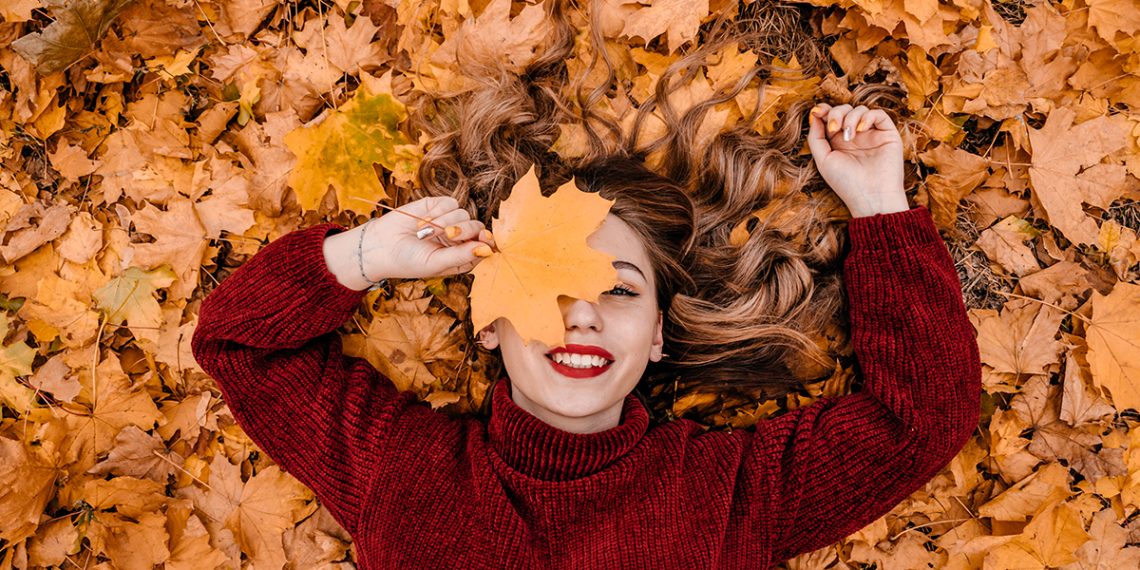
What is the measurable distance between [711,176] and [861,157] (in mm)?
472

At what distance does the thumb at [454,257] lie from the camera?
2.17m

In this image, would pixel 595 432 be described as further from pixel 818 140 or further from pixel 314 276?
pixel 818 140

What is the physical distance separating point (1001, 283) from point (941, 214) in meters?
0.32

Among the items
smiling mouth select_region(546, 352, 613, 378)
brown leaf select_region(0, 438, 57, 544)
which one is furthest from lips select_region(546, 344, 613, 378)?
brown leaf select_region(0, 438, 57, 544)

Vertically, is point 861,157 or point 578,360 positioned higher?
point 861,157

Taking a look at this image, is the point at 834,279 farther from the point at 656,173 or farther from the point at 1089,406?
the point at 1089,406

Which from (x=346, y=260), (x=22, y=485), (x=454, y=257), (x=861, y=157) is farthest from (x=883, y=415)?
(x=22, y=485)

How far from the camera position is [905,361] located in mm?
2357

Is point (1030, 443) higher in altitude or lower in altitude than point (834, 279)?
lower

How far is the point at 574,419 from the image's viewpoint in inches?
97.8

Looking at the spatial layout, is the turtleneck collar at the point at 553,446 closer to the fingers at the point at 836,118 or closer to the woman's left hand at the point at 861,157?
the woman's left hand at the point at 861,157

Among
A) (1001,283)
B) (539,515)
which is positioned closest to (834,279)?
(1001,283)

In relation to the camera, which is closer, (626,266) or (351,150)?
(626,266)

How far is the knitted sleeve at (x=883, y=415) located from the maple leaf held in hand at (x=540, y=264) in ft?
2.80
